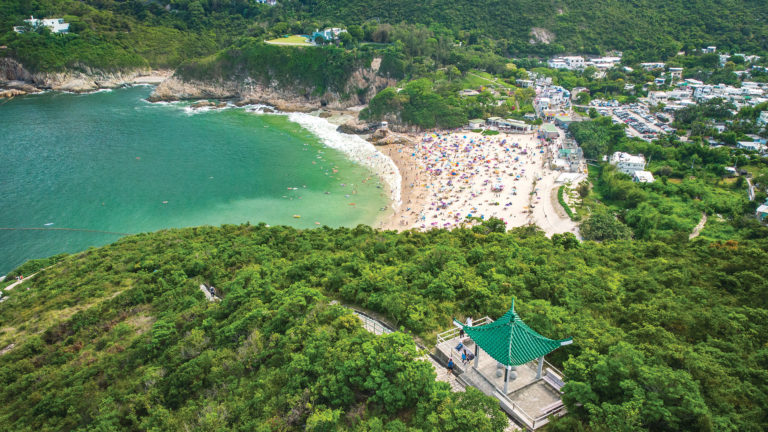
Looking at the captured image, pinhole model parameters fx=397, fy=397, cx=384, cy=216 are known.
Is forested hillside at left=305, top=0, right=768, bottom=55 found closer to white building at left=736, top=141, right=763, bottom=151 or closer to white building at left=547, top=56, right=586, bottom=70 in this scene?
white building at left=547, top=56, right=586, bottom=70

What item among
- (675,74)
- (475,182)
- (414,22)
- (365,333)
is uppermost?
(414,22)

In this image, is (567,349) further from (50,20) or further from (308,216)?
(50,20)

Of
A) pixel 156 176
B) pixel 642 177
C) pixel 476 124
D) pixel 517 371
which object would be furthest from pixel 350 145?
pixel 517 371

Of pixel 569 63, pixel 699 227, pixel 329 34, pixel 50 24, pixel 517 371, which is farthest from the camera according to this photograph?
pixel 50 24

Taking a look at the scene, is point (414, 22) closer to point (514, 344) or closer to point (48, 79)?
point (48, 79)

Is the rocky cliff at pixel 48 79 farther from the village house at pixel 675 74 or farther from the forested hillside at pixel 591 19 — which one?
the village house at pixel 675 74

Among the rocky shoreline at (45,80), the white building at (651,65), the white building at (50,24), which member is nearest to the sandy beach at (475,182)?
the white building at (651,65)
